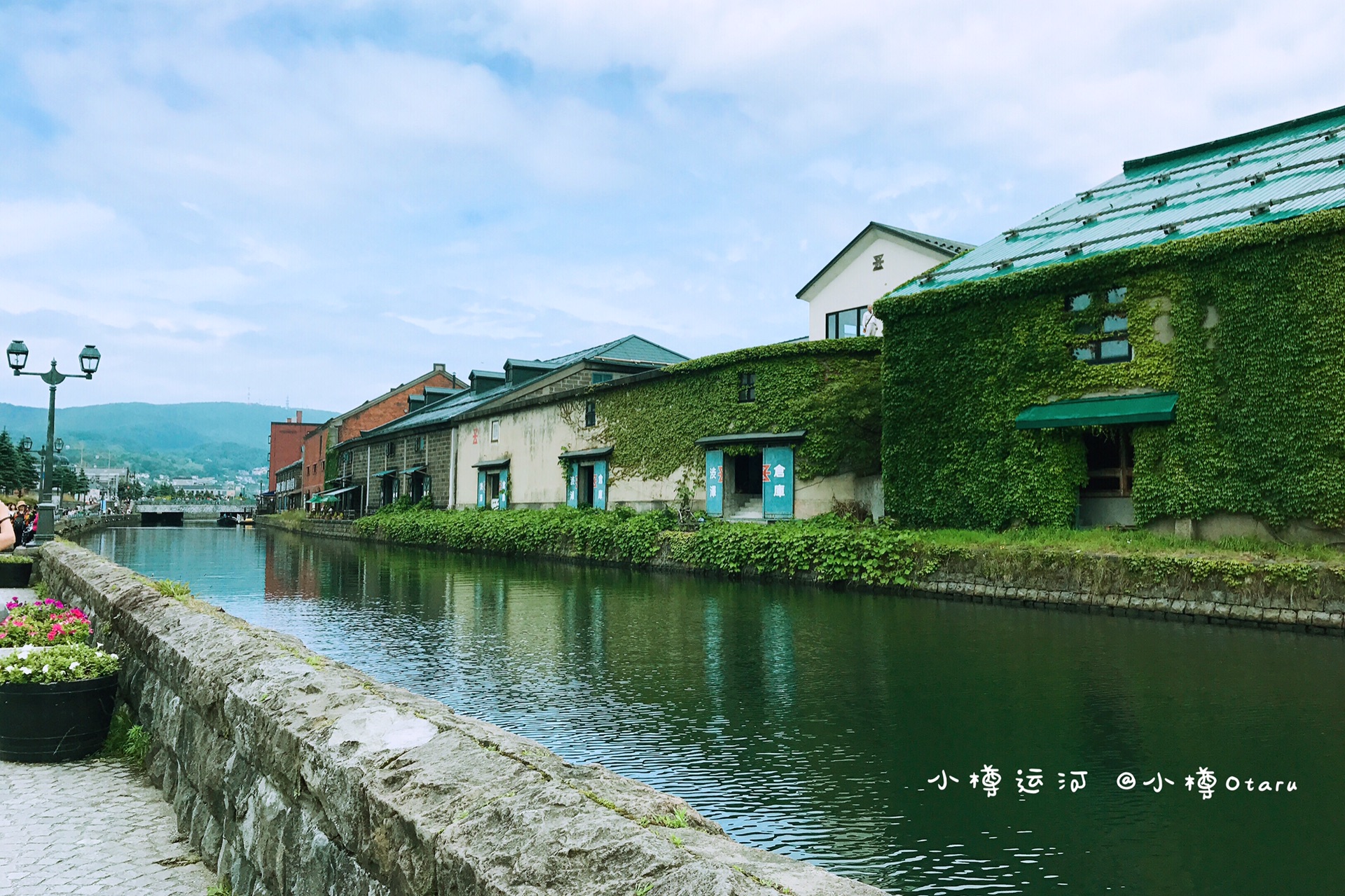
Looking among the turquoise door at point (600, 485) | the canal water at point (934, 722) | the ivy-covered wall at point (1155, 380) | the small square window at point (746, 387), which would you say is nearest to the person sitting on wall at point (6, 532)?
the canal water at point (934, 722)

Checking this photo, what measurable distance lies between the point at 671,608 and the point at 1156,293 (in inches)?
489

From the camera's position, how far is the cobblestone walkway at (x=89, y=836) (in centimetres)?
427

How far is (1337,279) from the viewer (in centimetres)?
1673

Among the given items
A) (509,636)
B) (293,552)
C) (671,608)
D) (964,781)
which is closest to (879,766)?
(964,781)

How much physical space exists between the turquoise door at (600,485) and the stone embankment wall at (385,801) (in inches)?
1084

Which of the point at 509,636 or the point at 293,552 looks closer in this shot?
the point at 509,636

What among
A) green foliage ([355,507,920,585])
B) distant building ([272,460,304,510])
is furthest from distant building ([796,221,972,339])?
distant building ([272,460,304,510])

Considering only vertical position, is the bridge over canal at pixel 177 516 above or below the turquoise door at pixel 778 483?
below

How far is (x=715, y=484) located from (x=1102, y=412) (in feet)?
39.0

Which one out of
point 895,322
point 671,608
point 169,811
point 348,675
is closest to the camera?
point 348,675

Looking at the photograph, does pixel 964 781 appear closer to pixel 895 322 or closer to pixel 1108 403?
pixel 1108 403

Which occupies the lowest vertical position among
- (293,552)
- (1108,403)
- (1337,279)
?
(293,552)

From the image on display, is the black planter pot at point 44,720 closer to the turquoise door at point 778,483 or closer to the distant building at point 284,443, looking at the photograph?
the turquoise door at point 778,483

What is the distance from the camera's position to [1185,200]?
876 inches
